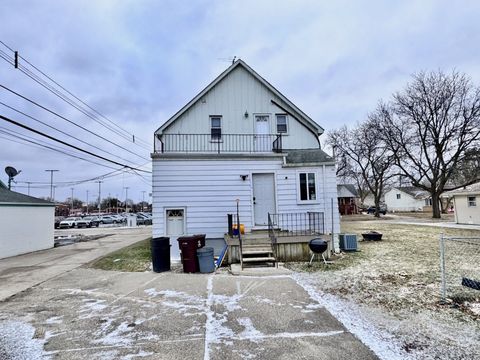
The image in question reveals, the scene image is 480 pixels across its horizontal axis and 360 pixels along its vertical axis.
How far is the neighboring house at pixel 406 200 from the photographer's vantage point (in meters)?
52.1

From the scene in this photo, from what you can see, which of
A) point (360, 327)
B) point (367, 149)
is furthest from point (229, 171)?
point (367, 149)

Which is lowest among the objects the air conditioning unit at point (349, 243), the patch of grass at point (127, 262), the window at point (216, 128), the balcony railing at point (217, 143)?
the patch of grass at point (127, 262)

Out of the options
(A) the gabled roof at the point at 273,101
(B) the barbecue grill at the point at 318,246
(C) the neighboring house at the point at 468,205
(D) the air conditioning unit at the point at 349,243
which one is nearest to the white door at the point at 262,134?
(A) the gabled roof at the point at 273,101

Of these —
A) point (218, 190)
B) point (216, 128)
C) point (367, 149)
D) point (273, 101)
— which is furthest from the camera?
point (367, 149)

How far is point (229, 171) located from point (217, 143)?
2153 mm

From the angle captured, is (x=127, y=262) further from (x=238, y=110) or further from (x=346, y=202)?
(x=346, y=202)

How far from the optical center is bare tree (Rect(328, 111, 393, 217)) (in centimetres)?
3149

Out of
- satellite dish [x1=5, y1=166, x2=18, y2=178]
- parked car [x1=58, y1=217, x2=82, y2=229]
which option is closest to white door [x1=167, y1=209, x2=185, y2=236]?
satellite dish [x1=5, y1=166, x2=18, y2=178]

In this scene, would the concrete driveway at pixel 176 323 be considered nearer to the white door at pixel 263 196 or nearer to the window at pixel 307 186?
the white door at pixel 263 196

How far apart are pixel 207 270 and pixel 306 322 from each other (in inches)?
171

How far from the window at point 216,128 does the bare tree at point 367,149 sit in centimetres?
2479

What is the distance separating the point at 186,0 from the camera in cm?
1017

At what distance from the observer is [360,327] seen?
4176 millimetres

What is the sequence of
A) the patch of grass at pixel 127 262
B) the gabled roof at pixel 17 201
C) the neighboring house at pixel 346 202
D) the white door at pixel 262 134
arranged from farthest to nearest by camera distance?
the neighboring house at pixel 346 202
the gabled roof at pixel 17 201
the white door at pixel 262 134
the patch of grass at pixel 127 262
